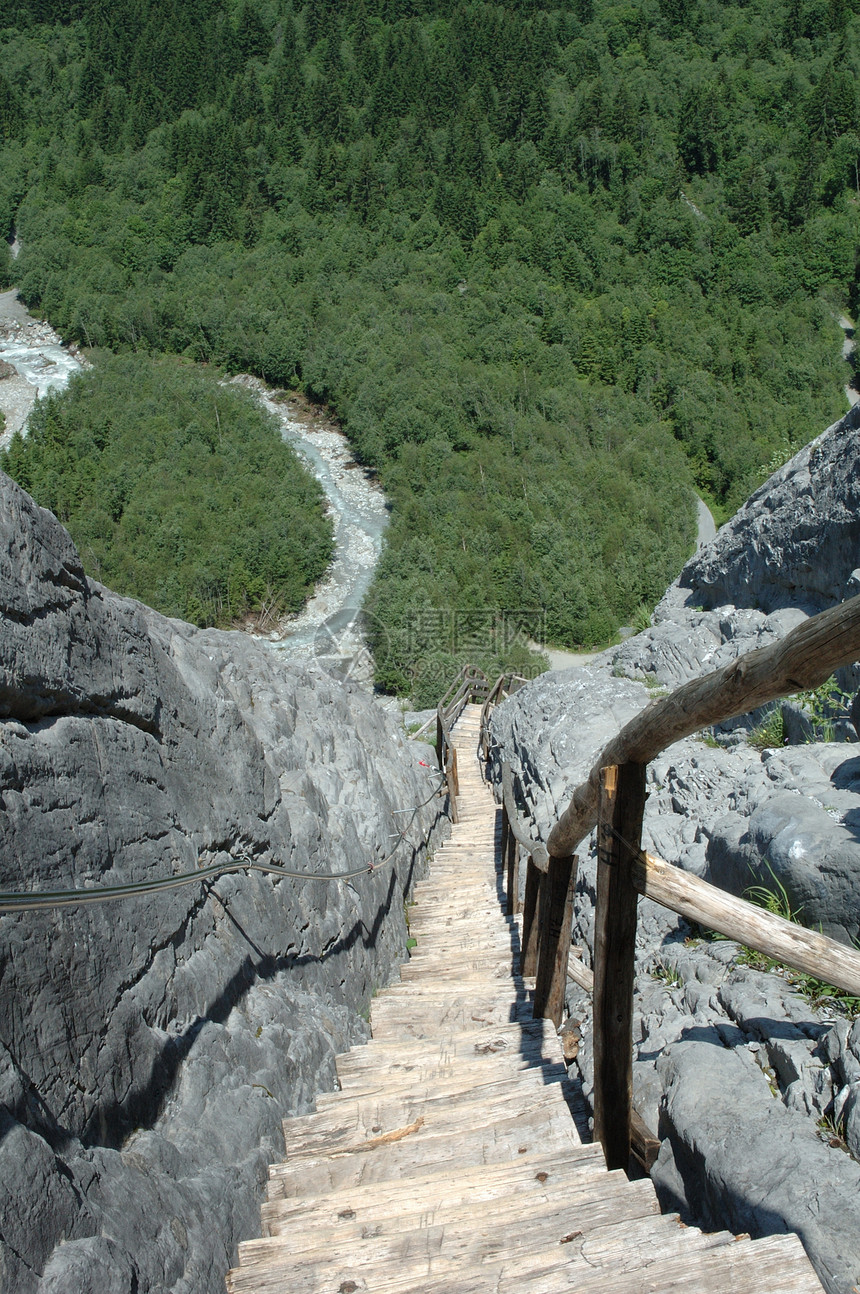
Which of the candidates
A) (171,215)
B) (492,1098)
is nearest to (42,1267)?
(492,1098)

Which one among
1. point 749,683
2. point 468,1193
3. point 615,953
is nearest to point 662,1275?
point 468,1193

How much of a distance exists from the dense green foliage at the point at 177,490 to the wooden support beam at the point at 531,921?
42.5 m

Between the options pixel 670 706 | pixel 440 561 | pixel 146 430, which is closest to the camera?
pixel 670 706

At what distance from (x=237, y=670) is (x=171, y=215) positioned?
103194 millimetres

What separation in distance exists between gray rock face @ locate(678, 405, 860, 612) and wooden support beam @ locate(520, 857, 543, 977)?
17.3 feet

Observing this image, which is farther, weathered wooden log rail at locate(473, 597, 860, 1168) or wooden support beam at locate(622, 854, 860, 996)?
wooden support beam at locate(622, 854, 860, 996)

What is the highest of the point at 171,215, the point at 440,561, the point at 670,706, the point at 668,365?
the point at 670,706

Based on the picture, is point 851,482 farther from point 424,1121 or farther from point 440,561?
point 440,561

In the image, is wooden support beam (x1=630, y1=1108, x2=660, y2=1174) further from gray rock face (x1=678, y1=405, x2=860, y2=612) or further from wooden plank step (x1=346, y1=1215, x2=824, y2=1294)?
gray rock face (x1=678, y1=405, x2=860, y2=612)

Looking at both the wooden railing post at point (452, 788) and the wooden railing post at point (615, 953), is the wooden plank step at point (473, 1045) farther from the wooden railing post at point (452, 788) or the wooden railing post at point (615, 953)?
the wooden railing post at point (452, 788)

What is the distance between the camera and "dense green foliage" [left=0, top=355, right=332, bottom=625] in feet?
160

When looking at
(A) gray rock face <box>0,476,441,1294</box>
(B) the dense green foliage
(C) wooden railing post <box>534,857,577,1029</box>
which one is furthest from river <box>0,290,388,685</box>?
(C) wooden railing post <box>534,857,577,1029</box>

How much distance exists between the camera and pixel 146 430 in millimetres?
62062

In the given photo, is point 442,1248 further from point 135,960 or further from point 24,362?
point 24,362
